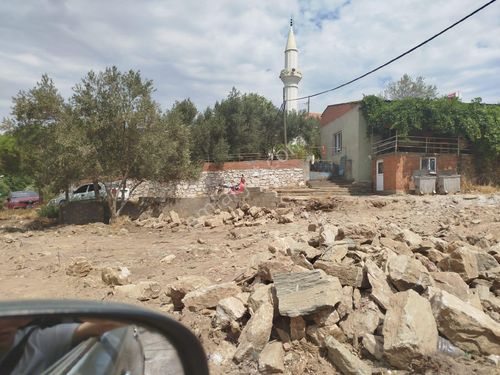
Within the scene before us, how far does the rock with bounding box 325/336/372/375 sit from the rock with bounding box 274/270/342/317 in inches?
14.9

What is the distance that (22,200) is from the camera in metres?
27.5

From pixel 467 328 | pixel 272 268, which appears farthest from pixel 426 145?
pixel 467 328

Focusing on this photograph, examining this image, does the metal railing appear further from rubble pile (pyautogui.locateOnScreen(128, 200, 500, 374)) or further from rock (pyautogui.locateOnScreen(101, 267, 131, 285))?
rock (pyautogui.locateOnScreen(101, 267, 131, 285))

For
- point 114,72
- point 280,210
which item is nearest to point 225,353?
point 280,210

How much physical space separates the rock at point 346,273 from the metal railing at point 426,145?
1924 centimetres

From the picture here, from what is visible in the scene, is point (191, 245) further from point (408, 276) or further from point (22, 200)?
point (22, 200)

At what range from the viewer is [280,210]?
1659 centimetres

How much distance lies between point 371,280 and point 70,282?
18.4 ft

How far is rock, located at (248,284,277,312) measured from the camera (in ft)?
13.8

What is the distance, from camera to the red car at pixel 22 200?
27.0 m

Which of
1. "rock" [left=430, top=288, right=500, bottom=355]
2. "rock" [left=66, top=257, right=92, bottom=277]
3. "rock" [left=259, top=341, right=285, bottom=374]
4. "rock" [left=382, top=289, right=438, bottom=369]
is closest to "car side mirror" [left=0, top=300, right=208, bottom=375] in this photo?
"rock" [left=259, top=341, right=285, bottom=374]

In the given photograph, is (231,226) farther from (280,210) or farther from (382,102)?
(382,102)

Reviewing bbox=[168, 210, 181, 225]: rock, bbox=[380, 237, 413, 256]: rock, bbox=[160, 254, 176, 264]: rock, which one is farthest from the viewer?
bbox=[168, 210, 181, 225]: rock

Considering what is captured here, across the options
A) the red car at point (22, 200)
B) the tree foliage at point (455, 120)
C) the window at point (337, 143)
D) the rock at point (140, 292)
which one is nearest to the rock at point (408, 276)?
the rock at point (140, 292)
